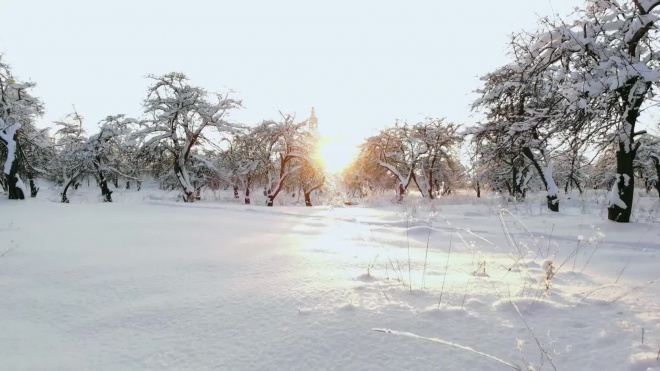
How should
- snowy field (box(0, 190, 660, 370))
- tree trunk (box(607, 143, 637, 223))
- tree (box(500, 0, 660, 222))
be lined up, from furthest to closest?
tree trunk (box(607, 143, 637, 223))
tree (box(500, 0, 660, 222))
snowy field (box(0, 190, 660, 370))

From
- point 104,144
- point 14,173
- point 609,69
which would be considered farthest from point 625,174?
point 104,144

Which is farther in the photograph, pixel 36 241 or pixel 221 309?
pixel 36 241

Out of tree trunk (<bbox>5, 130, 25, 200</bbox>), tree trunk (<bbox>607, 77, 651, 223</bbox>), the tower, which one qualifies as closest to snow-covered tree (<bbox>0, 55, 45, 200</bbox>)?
tree trunk (<bbox>5, 130, 25, 200</bbox>)

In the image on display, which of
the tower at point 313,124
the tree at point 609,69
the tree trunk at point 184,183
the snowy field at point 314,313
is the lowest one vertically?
the snowy field at point 314,313

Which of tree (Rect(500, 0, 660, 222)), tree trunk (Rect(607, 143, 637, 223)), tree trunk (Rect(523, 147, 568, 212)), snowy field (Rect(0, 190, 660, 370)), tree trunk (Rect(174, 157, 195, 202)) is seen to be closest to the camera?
snowy field (Rect(0, 190, 660, 370))

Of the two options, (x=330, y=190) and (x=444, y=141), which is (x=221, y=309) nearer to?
(x=444, y=141)

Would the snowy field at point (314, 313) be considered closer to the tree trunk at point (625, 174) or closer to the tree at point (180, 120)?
the tree trunk at point (625, 174)

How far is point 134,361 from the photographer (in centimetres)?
139

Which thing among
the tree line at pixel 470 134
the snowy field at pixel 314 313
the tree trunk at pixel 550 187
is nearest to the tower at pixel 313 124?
the tree line at pixel 470 134

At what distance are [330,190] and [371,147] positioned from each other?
218 inches

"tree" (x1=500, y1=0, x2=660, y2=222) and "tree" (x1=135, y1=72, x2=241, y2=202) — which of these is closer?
"tree" (x1=500, y1=0, x2=660, y2=222)

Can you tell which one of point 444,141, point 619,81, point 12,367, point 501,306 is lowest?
point 12,367

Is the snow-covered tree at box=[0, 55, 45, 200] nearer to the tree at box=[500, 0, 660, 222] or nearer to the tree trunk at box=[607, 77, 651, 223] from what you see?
the tree at box=[500, 0, 660, 222]

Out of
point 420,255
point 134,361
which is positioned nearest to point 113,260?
point 134,361
